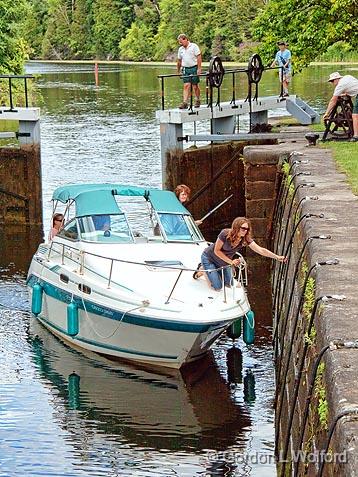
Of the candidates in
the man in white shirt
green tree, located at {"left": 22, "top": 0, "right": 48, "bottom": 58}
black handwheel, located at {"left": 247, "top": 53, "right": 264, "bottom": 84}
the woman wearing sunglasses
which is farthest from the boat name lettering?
green tree, located at {"left": 22, "top": 0, "right": 48, "bottom": 58}

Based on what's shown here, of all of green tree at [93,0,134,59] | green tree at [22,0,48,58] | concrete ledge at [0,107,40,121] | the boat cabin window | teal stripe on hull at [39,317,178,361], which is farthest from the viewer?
green tree at [22,0,48,58]

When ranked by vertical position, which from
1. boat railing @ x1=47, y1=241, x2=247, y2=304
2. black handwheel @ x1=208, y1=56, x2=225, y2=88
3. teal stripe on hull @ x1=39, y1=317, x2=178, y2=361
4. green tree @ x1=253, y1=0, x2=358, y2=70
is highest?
green tree @ x1=253, y1=0, x2=358, y2=70

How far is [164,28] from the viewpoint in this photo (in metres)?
124

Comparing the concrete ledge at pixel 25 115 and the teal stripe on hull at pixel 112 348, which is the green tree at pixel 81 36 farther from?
the teal stripe on hull at pixel 112 348

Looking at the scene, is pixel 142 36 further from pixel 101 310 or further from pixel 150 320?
pixel 150 320

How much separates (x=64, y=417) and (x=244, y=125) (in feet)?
89.8

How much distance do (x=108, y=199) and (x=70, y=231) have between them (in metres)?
0.85

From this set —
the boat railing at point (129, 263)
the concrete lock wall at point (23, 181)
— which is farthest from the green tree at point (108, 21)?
the boat railing at point (129, 263)

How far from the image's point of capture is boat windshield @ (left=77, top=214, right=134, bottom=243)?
16984 mm

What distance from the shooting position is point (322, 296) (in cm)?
955

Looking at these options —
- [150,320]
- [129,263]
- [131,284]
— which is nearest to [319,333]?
[150,320]

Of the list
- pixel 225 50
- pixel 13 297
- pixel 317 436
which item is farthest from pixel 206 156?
pixel 225 50

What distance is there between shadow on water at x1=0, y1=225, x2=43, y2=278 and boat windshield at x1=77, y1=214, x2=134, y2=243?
5.42 meters

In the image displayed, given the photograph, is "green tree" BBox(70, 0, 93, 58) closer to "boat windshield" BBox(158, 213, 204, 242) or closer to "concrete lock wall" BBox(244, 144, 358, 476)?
"boat windshield" BBox(158, 213, 204, 242)
